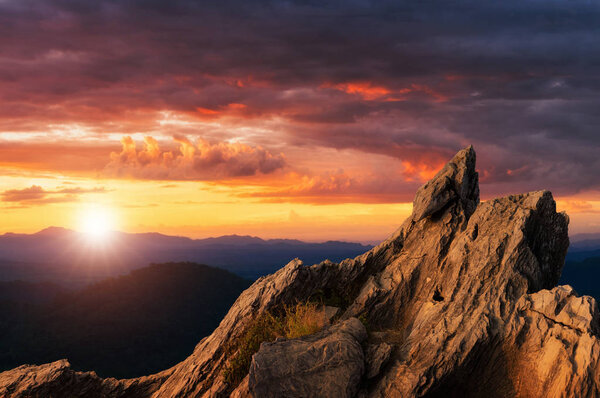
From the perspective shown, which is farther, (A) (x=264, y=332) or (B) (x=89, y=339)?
(B) (x=89, y=339)

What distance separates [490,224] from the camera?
2608 centimetres

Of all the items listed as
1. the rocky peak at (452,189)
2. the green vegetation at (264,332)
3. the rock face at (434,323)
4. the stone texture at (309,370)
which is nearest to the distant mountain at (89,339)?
the rock face at (434,323)

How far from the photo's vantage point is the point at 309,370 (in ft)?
62.4

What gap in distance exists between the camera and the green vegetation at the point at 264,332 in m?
22.3

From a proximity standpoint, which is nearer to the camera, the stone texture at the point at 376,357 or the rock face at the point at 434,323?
the rock face at the point at 434,323

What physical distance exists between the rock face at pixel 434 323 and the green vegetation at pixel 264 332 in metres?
0.58

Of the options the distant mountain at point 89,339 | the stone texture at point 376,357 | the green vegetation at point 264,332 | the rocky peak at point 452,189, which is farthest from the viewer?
the distant mountain at point 89,339

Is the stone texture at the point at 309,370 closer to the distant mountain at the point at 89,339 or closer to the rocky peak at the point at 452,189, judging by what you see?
the rocky peak at the point at 452,189

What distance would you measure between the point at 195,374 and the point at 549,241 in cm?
2122

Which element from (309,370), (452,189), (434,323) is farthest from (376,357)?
(452,189)

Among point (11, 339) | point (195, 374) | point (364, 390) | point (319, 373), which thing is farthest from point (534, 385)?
point (11, 339)

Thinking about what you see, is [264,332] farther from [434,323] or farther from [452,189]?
[452,189]

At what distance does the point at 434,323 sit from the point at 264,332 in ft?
27.7

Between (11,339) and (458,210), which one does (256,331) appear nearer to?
(458,210)
